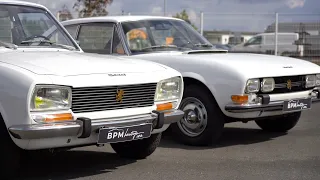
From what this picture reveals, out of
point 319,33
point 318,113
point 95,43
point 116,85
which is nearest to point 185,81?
point 95,43

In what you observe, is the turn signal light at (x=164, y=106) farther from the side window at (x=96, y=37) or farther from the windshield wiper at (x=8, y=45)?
the side window at (x=96, y=37)

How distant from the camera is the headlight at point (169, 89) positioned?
551 centimetres

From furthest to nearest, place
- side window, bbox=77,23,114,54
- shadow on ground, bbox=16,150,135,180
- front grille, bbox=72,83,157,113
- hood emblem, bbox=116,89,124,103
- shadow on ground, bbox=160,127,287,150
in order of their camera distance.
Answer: side window, bbox=77,23,114,54 → shadow on ground, bbox=160,127,287,150 → shadow on ground, bbox=16,150,135,180 → hood emblem, bbox=116,89,124,103 → front grille, bbox=72,83,157,113

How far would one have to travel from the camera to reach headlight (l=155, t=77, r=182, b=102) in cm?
551

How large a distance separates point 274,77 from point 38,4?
2.98 meters

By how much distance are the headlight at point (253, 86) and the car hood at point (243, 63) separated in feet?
0.23

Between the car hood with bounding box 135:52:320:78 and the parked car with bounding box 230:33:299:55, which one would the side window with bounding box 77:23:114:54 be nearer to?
the car hood with bounding box 135:52:320:78

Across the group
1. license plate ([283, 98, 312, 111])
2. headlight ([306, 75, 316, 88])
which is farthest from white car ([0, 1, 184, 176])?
headlight ([306, 75, 316, 88])

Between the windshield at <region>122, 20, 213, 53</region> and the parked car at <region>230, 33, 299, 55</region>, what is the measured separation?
11558 mm

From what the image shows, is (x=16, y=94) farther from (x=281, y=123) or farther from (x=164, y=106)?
(x=281, y=123)

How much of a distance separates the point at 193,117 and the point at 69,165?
177 centimetres

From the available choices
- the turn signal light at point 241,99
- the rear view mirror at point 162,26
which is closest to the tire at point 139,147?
the turn signal light at point 241,99

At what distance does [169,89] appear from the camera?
564 cm

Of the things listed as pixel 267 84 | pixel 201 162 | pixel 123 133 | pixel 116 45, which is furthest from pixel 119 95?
pixel 116 45
